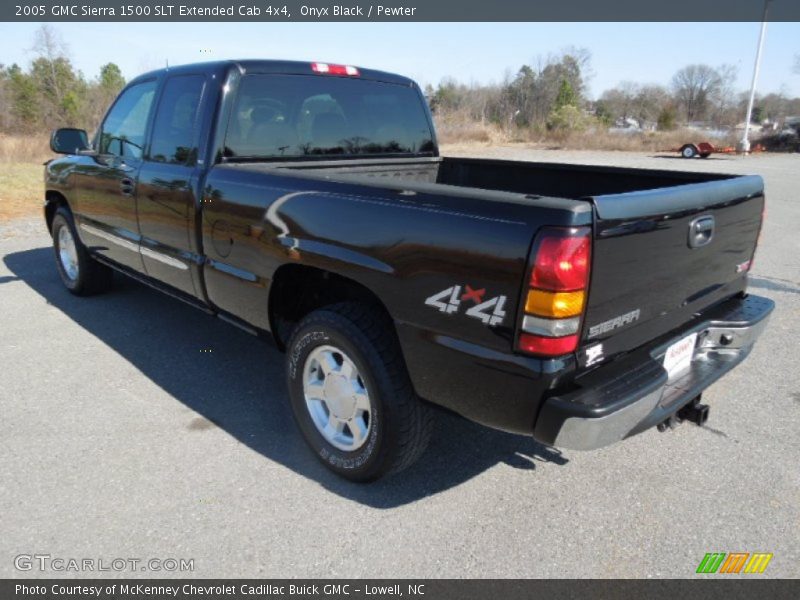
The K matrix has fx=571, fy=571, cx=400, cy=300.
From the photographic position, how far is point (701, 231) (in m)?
2.41

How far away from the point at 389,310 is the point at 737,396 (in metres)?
2.55

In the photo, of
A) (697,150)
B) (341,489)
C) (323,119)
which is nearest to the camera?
(341,489)

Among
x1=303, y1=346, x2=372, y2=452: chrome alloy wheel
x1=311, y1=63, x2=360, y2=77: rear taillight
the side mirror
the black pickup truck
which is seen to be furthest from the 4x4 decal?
Result: the side mirror

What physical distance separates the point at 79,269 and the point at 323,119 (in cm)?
303

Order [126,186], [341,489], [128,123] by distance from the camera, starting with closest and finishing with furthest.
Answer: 1. [341,489]
2. [126,186]
3. [128,123]

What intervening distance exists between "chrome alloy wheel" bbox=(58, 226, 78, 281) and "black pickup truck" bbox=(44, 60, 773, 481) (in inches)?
47.7

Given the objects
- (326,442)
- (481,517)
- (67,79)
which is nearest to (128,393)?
(326,442)

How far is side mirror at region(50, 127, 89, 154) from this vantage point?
481cm

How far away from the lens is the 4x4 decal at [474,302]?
201 cm

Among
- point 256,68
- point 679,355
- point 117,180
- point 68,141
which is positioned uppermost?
point 256,68

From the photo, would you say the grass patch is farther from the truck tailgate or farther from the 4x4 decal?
the truck tailgate

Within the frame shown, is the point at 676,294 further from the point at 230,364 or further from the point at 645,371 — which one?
the point at 230,364

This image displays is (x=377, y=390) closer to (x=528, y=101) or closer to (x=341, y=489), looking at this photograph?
(x=341, y=489)

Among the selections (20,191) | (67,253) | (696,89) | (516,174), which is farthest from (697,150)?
(696,89)
